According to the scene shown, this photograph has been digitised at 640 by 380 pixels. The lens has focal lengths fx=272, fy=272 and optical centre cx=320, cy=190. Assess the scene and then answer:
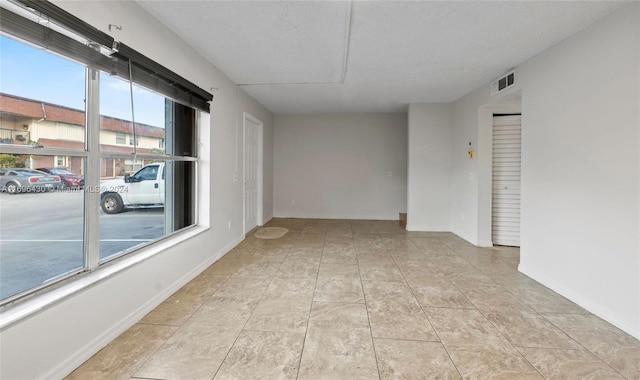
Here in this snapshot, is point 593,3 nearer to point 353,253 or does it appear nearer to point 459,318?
point 459,318

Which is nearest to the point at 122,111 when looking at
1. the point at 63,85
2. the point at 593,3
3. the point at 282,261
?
the point at 63,85

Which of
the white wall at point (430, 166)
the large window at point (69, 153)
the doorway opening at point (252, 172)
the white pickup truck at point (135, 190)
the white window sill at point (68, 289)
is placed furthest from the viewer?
the white wall at point (430, 166)

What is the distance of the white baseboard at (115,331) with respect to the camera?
1560 millimetres

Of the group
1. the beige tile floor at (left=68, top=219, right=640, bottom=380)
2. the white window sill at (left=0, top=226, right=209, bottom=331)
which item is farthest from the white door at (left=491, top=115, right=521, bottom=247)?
the white window sill at (left=0, top=226, right=209, bottom=331)

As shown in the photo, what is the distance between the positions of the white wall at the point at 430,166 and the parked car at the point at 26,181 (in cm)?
509

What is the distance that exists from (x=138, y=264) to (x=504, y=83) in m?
4.63

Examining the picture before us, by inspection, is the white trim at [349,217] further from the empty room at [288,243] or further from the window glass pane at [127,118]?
the window glass pane at [127,118]

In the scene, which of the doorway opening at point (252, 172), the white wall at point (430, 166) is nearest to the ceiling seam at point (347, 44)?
the doorway opening at point (252, 172)

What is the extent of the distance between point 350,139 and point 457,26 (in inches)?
159

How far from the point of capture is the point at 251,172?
513 cm

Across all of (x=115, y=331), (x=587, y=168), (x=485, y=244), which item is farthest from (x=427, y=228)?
(x=115, y=331)

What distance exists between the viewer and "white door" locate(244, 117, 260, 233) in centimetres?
480

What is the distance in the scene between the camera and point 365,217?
21.4 ft

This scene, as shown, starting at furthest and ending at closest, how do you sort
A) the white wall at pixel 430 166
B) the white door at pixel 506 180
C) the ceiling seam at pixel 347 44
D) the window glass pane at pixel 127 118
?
the white wall at pixel 430 166, the white door at pixel 506 180, the ceiling seam at pixel 347 44, the window glass pane at pixel 127 118
